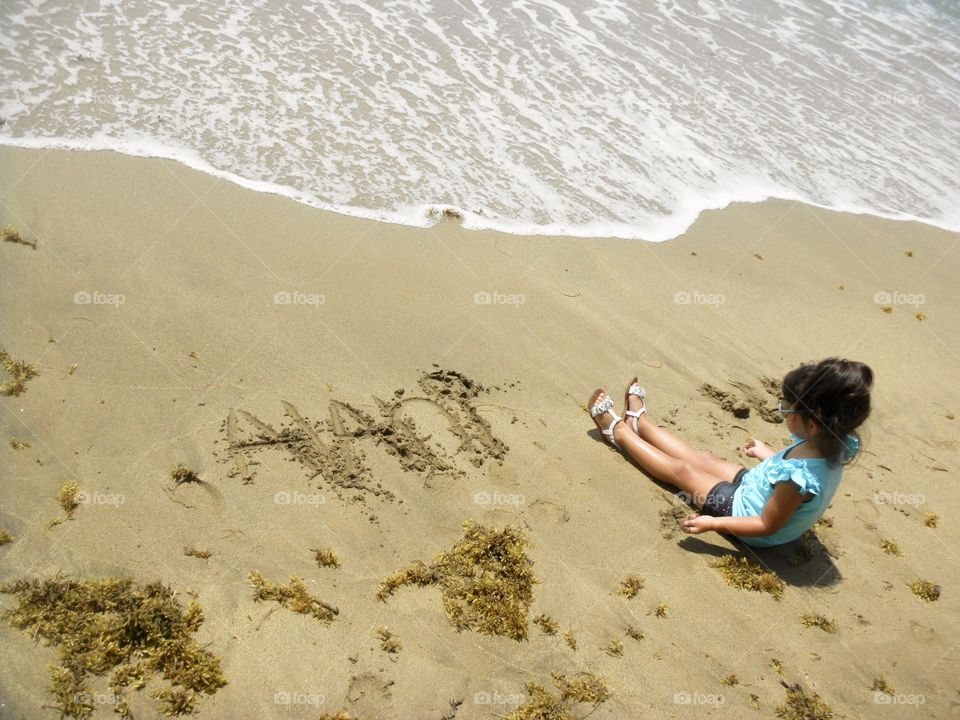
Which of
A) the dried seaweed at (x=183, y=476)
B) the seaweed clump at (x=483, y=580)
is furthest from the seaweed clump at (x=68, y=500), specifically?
the seaweed clump at (x=483, y=580)

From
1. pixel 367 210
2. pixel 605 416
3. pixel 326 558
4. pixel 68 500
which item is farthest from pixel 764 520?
pixel 367 210

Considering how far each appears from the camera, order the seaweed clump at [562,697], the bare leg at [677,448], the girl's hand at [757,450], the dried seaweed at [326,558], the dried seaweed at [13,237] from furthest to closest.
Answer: the dried seaweed at [13,237] → the girl's hand at [757,450] → the bare leg at [677,448] → the dried seaweed at [326,558] → the seaweed clump at [562,697]

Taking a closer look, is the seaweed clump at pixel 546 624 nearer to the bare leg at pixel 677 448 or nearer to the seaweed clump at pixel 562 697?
the seaweed clump at pixel 562 697

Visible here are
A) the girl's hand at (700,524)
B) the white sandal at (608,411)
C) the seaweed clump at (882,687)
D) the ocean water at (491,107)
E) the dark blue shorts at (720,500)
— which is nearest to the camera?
the seaweed clump at (882,687)

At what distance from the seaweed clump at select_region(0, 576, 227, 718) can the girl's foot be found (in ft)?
9.79

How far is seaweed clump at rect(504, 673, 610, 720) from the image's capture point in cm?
330

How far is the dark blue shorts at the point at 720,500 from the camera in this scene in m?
4.54

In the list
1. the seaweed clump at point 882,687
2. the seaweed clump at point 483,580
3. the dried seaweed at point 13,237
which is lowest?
the seaweed clump at point 483,580

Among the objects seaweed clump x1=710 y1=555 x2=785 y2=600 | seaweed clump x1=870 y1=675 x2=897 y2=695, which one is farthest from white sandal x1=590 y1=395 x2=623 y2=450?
seaweed clump x1=870 y1=675 x2=897 y2=695

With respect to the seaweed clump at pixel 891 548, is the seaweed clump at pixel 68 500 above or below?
below

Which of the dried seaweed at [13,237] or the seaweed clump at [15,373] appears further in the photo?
the dried seaweed at [13,237]

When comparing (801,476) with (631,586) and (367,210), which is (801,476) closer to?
(631,586)

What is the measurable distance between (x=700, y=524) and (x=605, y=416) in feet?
3.62

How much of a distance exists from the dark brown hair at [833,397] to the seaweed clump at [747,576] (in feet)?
2.67
